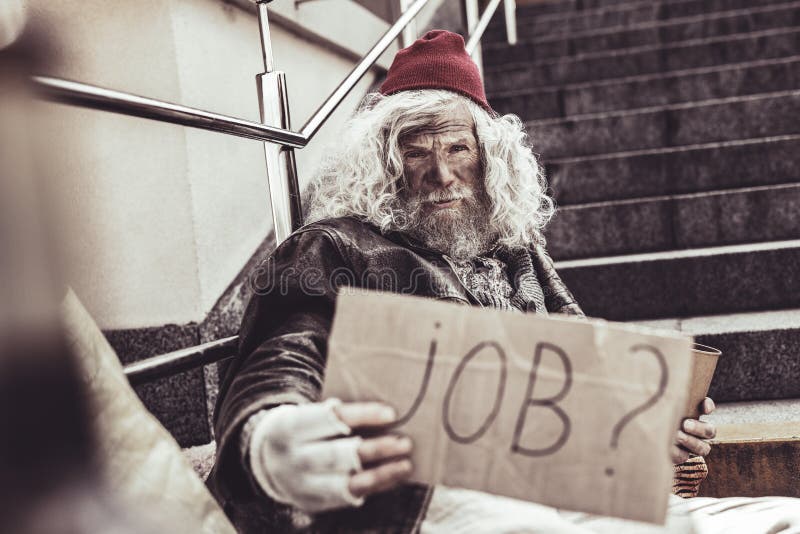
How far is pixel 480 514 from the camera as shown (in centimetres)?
113

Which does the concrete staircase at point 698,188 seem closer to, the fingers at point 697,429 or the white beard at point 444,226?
the fingers at point 697,429

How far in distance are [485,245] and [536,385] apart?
1008mm

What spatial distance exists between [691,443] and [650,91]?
9.74ft

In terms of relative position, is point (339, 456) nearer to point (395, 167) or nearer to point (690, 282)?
point (395, 167)

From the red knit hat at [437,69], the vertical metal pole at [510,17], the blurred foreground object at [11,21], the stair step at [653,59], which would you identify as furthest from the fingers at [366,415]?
the vertical metal pole at [510,17]

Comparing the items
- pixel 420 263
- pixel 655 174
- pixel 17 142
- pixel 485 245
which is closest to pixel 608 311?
pixel 655 174

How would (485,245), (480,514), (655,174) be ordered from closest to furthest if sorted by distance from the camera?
(480,514)
(485,245)
(655,174)

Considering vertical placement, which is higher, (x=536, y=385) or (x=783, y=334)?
(x=536, y=385)

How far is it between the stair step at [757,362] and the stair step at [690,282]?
325mm

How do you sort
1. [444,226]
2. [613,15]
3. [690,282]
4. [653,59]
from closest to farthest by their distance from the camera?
[444,226] < [690,282] < [653,59] < [613,15]

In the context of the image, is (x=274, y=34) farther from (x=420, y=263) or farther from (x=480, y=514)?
(x=480, y=514)

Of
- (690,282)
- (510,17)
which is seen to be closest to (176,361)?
(690,282)

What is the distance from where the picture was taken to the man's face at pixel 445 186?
1.81 metres

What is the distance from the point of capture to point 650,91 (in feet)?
13.5
